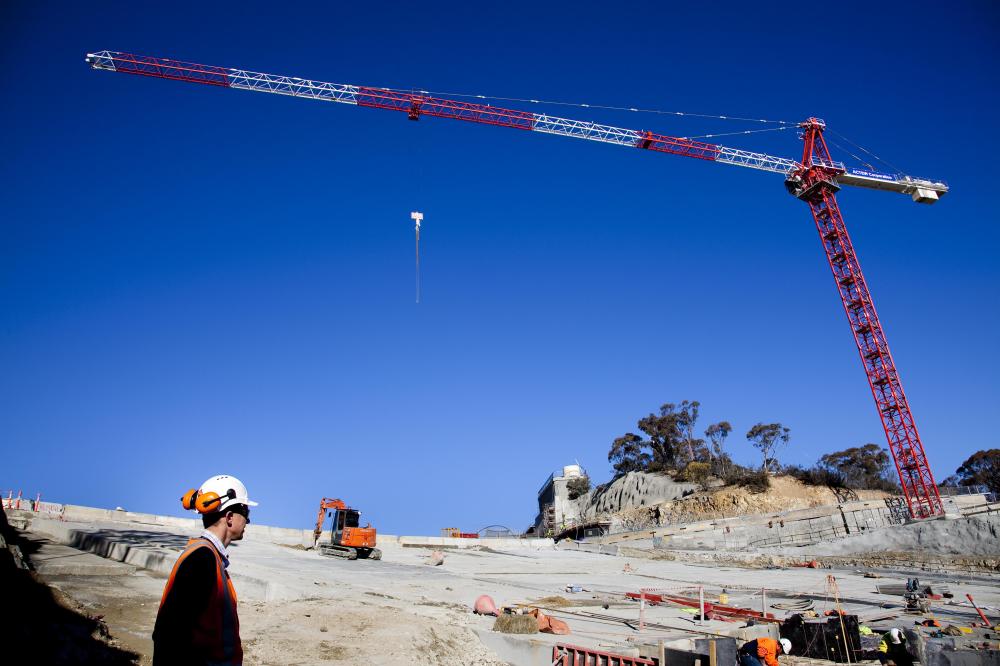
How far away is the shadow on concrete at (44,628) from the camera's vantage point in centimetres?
612

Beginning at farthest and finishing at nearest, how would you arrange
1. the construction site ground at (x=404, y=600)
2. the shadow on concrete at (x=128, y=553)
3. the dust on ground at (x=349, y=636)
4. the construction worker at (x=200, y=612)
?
1. the shadow on concrete at (x=128, y=553)
2. the construction site ground at (x=404, y=600)
3. the dust on ground at (x=349, y=636)
4. the construction worker at (x=200, y=612)

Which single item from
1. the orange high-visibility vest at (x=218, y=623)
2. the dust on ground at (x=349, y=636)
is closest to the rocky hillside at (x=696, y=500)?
the dust on ground at (x=349, y=636)

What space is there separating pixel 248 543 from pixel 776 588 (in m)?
27.5

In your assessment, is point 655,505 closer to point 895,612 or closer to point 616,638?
point 895,612

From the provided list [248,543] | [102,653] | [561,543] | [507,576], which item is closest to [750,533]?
[561,543]

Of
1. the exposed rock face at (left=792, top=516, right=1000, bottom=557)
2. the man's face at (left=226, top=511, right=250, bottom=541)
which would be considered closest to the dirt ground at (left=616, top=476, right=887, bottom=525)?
the exposed rock face at (left=792, top=516, right=1000, bottom=557)

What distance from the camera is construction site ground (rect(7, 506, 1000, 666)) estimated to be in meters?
10.6

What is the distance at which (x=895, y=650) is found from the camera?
11.5 m

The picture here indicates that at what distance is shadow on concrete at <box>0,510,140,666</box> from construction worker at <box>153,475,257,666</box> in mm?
4359

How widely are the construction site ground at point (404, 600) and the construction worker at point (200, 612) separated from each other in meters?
6.51

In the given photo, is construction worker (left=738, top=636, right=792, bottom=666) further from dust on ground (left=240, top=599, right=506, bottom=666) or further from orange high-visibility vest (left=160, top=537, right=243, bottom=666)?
orange high-visibility vest (left=160, top=537, right=243, bottom=666)

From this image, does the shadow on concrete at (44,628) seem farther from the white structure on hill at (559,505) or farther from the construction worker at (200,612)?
the white structure on hill at (559,505)

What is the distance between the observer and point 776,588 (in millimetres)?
26234

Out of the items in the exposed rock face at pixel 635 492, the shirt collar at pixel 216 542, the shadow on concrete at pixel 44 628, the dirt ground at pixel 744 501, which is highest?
the exposed rock face at pixel 635 492
